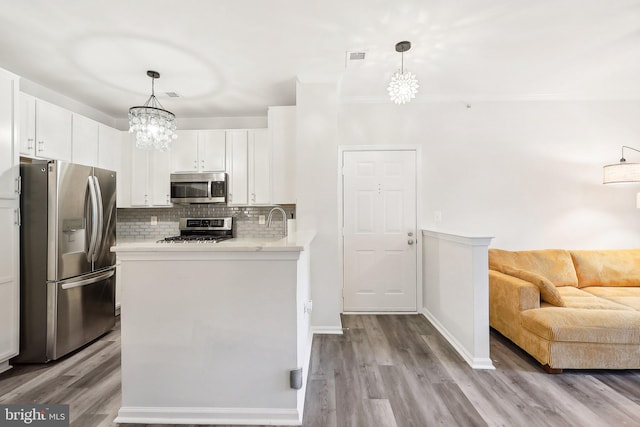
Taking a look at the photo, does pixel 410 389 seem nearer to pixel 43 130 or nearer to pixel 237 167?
pixel 237 167

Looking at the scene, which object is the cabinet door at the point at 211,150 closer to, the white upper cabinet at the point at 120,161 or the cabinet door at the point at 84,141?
the white upper cabinet at the point at 120,161

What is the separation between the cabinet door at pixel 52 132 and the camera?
8.91 feet

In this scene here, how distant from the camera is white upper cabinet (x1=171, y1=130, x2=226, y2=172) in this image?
3732 mm

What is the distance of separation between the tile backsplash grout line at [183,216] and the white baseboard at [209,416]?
8.01 ft

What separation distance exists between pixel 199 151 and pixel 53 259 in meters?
1.86

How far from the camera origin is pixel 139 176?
3.77 meters

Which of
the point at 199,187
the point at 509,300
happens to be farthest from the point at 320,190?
the point at 509,300

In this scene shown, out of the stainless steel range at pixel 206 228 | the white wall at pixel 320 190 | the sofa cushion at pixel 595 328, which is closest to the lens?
the sofa cushion at pixel 595 328

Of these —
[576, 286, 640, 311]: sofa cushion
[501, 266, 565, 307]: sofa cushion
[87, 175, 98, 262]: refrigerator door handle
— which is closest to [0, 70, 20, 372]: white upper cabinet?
[87, 175, 98, 262]: refrigerator door handle

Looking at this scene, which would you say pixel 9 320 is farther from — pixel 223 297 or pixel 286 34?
pixel 286 34

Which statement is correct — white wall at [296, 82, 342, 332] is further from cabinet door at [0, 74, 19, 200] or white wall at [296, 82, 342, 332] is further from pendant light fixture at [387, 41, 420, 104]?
cabinet door at [0, 74, 19, 200]

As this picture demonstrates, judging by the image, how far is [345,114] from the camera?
11.8 ft

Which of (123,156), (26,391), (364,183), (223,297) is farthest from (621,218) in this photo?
(123,156)

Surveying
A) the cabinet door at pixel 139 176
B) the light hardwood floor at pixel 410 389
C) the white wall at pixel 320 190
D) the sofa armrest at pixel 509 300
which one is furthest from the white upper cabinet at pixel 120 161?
the sofa armrest at pixel 509 300
